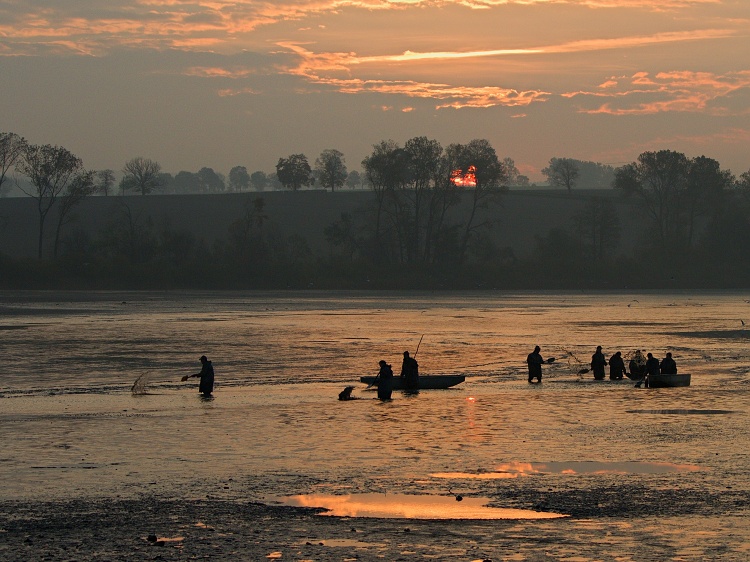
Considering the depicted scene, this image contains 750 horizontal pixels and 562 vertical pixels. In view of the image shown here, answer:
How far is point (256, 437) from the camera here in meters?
28.1

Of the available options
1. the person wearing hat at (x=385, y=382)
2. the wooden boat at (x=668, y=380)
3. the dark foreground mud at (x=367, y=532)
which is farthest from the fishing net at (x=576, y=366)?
the dark foreground mud at (x=367, y=532)

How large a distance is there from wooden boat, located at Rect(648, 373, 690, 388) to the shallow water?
743 millimetres

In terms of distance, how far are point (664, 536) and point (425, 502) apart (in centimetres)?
463

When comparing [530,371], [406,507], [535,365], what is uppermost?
[535,365]

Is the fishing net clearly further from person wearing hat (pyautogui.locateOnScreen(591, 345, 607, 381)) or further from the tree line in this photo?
the tree line

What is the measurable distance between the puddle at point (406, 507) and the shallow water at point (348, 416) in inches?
17.2

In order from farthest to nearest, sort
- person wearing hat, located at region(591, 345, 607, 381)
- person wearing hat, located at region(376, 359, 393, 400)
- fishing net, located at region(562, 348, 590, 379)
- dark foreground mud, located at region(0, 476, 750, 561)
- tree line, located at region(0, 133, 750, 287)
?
tree line, located at region(0, 133, 750, 287) → fishing net, located at region(562, 348, 590, 379) → person wearing hat, located at region(591, 345, 607, 381) → person wearing hat, located at region(376, 359, 393, 400) → dark foreground mud, located at region(0, 476, 750, 561)

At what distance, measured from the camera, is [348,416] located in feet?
106

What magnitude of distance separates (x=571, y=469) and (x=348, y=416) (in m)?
10.0

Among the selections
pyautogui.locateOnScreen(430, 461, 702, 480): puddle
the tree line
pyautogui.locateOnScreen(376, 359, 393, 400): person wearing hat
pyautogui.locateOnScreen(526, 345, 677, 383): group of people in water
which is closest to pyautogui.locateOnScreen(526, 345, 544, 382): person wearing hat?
pyautogui.locateOnScreen(526, 345, 677, 383): group of people in water

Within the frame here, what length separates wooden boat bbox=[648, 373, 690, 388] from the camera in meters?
40.9

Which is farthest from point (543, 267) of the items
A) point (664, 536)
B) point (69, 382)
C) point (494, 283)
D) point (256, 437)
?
point (664, 536)

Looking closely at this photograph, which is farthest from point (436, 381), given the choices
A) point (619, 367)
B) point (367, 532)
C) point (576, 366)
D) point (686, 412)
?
point (367, 532)

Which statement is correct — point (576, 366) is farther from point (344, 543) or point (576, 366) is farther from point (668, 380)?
point (344, 543)
